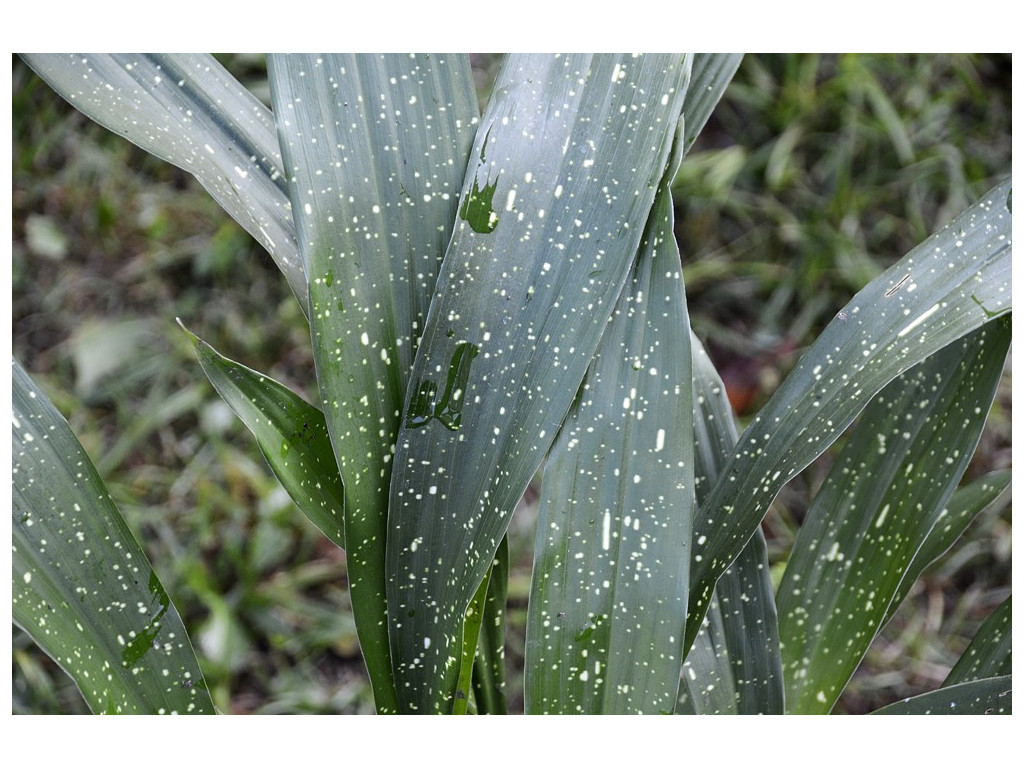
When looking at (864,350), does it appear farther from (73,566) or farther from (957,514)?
(73,566)

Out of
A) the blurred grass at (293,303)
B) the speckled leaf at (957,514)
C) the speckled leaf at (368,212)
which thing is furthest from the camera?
the blurred grass at (293,303)

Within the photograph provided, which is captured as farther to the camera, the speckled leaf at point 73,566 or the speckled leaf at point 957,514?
the speckled leaf at point 957,514

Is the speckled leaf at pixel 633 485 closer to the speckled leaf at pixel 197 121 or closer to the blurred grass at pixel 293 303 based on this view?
the speckled leaf at pixel 197 121

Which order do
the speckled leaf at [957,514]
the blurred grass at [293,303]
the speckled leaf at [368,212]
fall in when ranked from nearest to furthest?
the speckled leaf at [368,212] < the speckled leaf at [957,514] < the blurred grass at [293,303]

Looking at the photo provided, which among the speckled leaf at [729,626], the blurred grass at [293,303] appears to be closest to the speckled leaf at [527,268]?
the speckled leaf at [729,626]

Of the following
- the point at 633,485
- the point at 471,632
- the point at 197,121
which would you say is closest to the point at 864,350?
the point at 633,485
